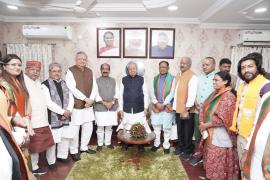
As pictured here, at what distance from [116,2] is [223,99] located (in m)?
2.46

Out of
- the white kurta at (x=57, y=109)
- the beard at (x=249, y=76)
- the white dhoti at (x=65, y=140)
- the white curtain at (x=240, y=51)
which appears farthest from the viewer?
the white curtain at (x=240, y=51)

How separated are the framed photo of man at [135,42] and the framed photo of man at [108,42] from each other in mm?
159

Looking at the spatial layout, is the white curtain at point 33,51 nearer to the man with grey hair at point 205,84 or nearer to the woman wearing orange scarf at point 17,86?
the woman wearing orange scarf at point 17,86

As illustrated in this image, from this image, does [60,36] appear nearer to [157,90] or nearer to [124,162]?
[157,90]

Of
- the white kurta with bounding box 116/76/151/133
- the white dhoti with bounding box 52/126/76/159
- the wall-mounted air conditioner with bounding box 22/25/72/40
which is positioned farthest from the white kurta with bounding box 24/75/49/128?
the wall-mounted air conditioner with bounding box 22/25/72/40

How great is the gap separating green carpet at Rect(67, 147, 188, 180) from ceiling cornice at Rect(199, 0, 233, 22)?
2520 millimetres

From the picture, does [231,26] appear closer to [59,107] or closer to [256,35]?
[256,35]

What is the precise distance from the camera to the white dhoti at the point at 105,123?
3695mm

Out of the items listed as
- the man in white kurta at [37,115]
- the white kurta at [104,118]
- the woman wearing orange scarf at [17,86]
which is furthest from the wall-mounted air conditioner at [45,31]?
the woman wearing orange scarf at [17,86]

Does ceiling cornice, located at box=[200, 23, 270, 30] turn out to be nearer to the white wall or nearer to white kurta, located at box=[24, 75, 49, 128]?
the white wall

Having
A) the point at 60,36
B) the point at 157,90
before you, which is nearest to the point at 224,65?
the point at 157,90

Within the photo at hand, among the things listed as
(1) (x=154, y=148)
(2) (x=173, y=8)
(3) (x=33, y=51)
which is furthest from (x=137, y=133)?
(3) (x=33, y=51)

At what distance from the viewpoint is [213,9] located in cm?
356

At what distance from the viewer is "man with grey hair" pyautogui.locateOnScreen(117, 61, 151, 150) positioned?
3.57m
